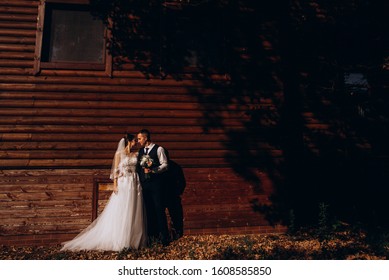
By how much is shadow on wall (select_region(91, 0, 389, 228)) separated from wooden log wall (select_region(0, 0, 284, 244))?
37cm

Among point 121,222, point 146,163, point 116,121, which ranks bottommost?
point 121,222

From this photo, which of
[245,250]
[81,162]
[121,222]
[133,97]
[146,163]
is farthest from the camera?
[133,97]

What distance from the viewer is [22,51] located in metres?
6.89

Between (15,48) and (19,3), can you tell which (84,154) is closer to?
(15,48)

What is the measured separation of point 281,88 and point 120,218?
18.0 ft

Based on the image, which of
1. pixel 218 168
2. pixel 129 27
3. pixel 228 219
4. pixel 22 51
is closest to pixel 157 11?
pixel 129 27

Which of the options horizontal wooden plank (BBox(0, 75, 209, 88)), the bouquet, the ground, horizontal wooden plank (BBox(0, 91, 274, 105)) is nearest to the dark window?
horizontal wooden plank (BBox(0, 75, 209, 88))

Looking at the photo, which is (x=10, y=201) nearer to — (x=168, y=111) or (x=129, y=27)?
(x=168, y=111)

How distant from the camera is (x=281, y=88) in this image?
7.64 meters

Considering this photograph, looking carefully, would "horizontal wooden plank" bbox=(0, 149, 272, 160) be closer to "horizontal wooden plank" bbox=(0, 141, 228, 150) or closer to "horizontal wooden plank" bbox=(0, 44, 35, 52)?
"horizontal wooden plank" bbox=(0, 141, 228, 150)

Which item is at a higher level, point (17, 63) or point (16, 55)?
point (16, 55)

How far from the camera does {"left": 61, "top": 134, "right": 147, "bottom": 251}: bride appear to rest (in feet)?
19.2

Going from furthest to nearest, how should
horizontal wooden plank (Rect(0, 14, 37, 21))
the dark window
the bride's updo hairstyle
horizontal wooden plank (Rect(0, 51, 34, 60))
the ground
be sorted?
the dark window < horizontal wooden plank (Rect(0, 14, 37, 21)) < horizontal wooden plank (Rect(0, 51, 34, 60)) < the bride's updo hairstyle < the ground

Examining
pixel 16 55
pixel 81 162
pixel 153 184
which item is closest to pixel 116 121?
pixel 81 162
